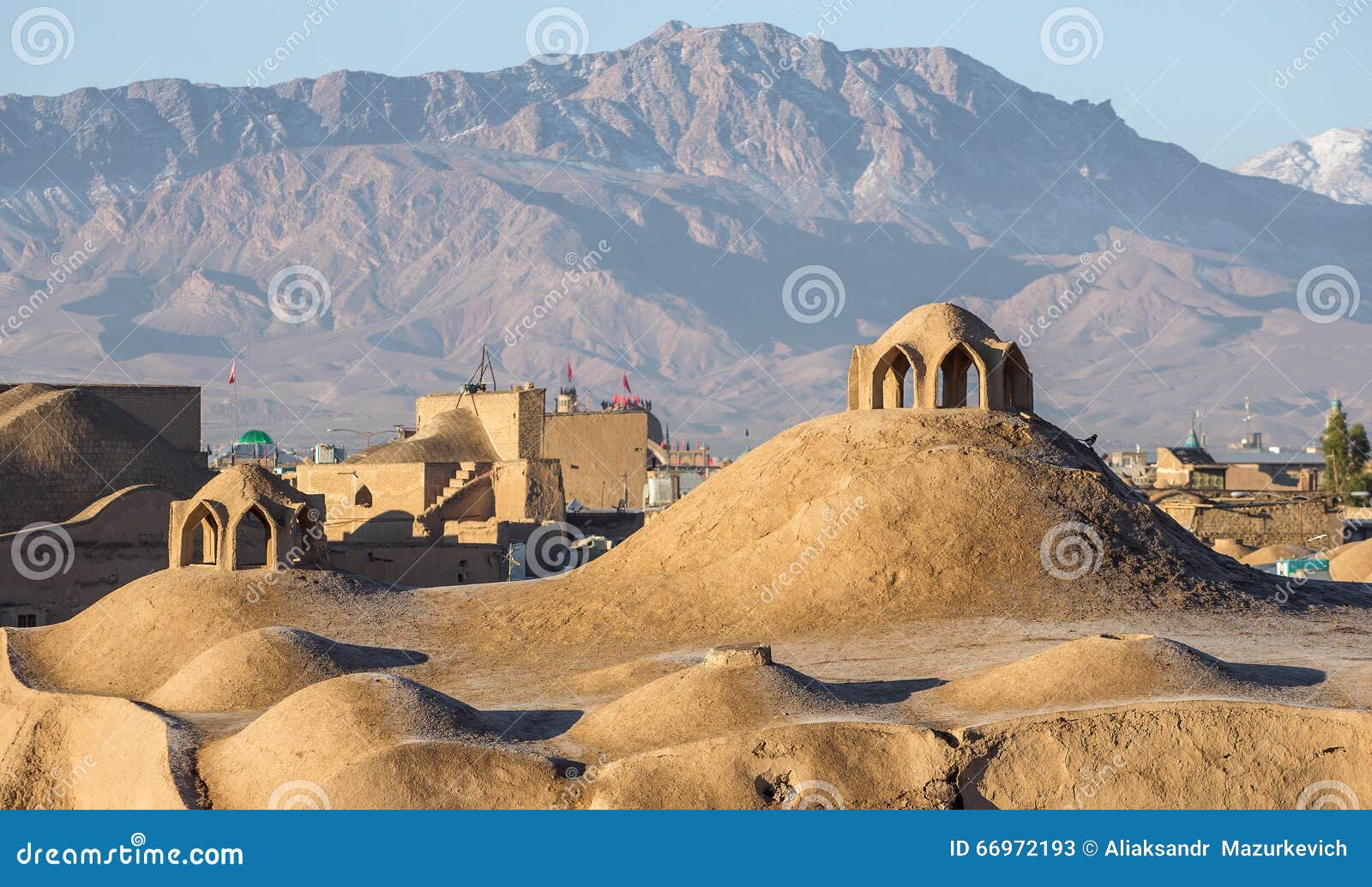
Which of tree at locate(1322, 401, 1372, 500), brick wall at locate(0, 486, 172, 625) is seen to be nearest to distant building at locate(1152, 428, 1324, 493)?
tree at locate(1322, 401, 1372, 500)

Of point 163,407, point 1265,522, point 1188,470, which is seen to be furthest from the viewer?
point 1188,470

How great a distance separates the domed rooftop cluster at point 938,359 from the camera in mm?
28891

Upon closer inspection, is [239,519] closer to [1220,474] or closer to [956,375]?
[956,375]

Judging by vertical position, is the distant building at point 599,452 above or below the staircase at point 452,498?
above

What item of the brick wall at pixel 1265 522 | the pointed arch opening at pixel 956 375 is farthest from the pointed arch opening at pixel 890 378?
the brick wall at pixel 1265 522

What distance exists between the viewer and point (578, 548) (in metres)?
40.7

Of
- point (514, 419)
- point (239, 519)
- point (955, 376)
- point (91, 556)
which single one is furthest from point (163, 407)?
point (955, 376)

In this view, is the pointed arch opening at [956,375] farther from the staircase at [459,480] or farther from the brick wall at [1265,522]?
the brick wall at [1265,522]

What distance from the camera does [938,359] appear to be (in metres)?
28.9

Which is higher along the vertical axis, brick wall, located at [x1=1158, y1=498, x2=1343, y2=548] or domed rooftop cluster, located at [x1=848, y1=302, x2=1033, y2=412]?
domed rooftop cluster, located at [x1=848, y1=302, x2=1033, y2=412]

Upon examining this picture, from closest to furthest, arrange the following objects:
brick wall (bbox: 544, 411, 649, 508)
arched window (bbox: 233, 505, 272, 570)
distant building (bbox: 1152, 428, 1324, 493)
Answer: arched window (bbox: 233, 505, 272, 570)
brick wall (bbox: 544, 411, 649, 508)
distant building (bbox: 1152, 428, 1324, 493)

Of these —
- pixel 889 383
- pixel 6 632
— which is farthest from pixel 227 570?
pixel 889 383

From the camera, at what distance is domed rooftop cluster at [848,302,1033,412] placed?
94.8 feet

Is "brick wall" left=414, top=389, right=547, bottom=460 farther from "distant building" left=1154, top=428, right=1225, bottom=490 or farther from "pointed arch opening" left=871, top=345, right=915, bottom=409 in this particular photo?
"distant building" left=1154, top=428, right=1225, bottom=490
